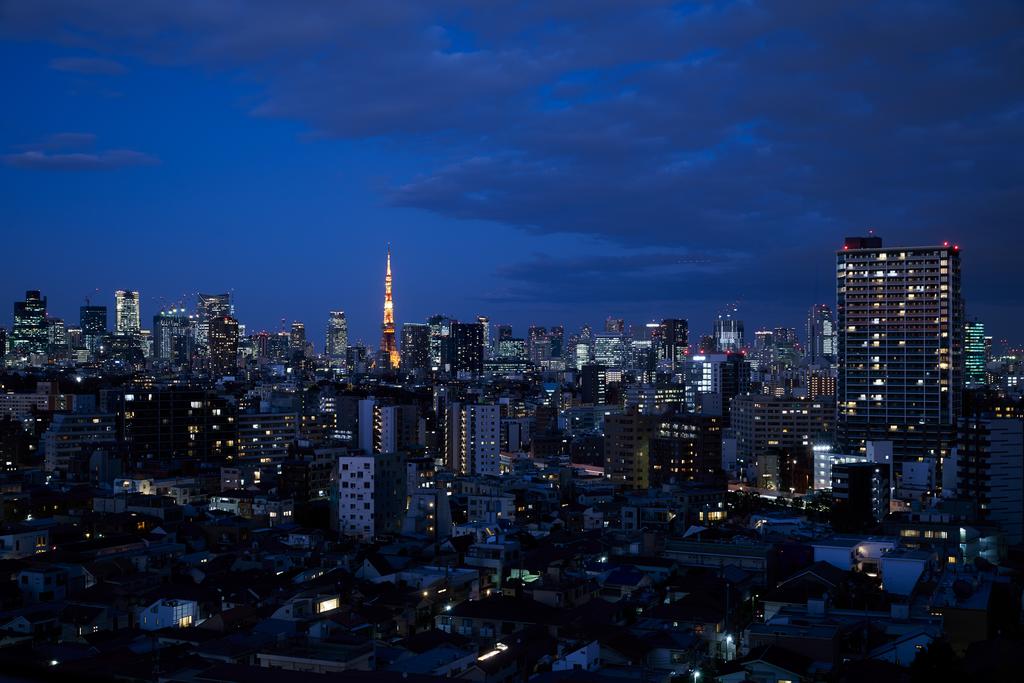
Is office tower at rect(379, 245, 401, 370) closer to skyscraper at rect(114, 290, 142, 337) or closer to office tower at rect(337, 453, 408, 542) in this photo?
skyscraper at rect(114, 290, 142, 337)

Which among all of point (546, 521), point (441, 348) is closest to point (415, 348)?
point (441, 348)

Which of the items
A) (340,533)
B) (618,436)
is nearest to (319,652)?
(340,533)

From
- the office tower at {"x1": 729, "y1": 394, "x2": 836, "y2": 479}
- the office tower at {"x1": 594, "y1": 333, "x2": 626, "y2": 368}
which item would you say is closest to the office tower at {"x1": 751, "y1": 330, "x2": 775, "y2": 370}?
the office tower at {"x1": 594, "y1": 333, "x2": 626, "y2": 368}

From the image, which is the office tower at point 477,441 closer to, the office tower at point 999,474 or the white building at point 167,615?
the office tower at point 999,474

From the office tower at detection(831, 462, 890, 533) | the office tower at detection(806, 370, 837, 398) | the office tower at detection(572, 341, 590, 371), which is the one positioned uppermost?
the office tower at detection(572, 341, 590, 371)

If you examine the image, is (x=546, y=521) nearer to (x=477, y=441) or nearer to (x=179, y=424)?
(x=477, y=441)

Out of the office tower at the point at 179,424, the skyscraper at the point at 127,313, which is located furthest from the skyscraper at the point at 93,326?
the office tower at the point at 179,424
